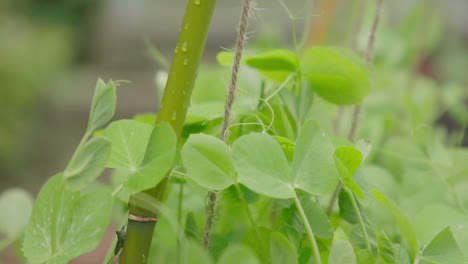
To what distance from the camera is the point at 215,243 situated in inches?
10.2

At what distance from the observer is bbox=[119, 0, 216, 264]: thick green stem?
8.5 inches

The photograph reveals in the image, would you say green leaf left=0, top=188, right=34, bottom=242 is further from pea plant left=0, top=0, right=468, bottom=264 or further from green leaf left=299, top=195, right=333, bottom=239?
green leaf left=299, top=195, right=333, bottom=239

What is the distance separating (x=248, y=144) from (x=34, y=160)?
2.43 meters

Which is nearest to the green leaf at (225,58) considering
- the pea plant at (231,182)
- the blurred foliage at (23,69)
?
the pea plant at (231,182)

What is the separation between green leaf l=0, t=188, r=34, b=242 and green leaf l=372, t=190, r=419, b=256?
177 mm

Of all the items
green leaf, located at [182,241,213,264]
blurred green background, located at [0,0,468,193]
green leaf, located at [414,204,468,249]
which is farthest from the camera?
blurred green background, located at [0,0,468,193]

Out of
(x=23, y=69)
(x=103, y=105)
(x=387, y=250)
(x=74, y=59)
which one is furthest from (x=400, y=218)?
(x=74, y=59)

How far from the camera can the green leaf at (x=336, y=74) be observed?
11.0 inches

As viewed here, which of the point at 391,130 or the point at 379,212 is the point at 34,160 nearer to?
the point at 391,130

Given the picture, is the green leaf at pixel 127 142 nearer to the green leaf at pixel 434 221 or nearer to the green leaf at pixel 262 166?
the green leaf at pixel 262 166

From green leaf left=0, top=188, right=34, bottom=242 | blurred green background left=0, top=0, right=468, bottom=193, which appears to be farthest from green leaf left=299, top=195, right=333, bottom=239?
blurred green background left=0, top=0, right=468, bottom=193

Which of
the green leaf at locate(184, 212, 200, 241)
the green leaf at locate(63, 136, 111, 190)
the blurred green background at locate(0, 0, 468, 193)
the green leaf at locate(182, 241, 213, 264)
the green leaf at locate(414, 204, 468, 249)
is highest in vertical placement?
the green leaf at locate(63, 136, 111, 190)

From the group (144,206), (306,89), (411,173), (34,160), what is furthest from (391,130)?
(34,160)

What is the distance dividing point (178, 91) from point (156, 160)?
3 centimetres
